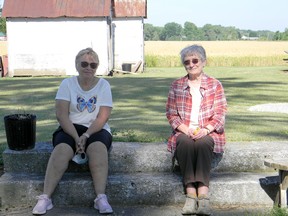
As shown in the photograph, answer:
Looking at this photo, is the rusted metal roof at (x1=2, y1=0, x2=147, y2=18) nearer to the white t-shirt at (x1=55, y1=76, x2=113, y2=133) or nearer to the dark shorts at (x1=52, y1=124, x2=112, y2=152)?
the white t-shirt at (x1=55, y1=76, x2=113, y2=133)

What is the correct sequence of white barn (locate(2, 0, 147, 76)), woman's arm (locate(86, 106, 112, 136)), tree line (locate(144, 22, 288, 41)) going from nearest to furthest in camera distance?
woman's arm (locate(86, 106, 112, 136))
white barn (locate(2, 0, 147, 76))
tree line (locate(144, 22, 288, 41))

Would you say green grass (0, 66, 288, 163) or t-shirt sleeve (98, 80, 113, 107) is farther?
green grass (0, 66, 288, 163)

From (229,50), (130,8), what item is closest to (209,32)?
(229,50)

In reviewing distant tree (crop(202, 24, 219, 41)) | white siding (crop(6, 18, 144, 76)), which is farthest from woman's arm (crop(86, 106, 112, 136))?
distant tree (crop(202, 24, 219, 41))

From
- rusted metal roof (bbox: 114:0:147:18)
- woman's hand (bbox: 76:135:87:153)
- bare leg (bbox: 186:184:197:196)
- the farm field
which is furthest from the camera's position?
the farm field

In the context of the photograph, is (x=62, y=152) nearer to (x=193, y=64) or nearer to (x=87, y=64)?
(x=87, y=64)

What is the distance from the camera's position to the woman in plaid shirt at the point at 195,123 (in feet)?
14.5

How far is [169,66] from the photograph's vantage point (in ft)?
118

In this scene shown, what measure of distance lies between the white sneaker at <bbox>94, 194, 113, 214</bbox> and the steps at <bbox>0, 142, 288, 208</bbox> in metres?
0.21

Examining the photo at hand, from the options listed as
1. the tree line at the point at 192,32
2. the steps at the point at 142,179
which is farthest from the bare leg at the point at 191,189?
the tree line at the point at 192,32

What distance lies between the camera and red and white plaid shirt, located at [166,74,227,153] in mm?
4707

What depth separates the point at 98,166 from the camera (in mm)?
4492

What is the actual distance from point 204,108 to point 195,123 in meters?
0.16

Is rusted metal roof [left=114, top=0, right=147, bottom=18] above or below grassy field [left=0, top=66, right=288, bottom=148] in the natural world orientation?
above
